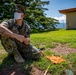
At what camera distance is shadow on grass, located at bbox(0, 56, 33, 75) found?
4559mm

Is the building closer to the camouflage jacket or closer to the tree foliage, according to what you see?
the tree foliage

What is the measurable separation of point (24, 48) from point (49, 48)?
54.2 inches

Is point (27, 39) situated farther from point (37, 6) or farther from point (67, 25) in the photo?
point (67, 25)

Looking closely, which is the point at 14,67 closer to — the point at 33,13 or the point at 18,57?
the point at 18,57

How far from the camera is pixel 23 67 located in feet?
15.4

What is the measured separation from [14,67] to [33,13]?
11.7 meters

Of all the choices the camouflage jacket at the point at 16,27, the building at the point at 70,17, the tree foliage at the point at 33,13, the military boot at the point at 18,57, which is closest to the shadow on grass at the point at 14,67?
the military boot at the point at 18,57

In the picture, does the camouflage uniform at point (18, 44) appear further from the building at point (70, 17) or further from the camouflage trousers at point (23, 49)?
the building at point (70, 17)

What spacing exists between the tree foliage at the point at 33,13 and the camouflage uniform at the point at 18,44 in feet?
30.9

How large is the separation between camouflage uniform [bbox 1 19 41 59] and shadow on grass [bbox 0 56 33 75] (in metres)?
0.20

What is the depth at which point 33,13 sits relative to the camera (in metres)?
16.3

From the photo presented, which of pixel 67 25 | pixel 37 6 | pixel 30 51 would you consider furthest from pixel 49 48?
pixel 67 25

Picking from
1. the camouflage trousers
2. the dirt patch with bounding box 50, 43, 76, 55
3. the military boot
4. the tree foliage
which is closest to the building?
the tree foliage

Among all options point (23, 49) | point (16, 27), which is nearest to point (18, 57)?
point (23, 49)
